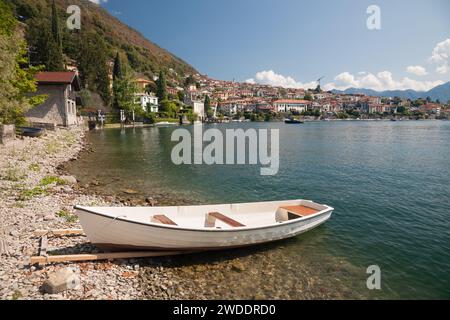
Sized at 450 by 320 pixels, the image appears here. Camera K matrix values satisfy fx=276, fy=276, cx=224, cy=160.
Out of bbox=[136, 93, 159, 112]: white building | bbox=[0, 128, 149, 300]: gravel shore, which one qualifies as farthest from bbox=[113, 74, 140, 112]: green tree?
bbox=[0, 128, 149, 300]: gravel shore

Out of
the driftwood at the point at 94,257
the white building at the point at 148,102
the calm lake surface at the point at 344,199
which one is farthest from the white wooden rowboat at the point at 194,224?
the white building at the point at 148,102

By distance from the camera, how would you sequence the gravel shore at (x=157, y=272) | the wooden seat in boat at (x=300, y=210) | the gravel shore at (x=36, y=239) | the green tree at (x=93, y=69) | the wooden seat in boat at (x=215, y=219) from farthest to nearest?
1. the green tree at (x=93, y=69)
2. the wooden seat in boat at (x=300, y=210)
3. the wooden seat in boat at (x=215, y=219)
4. the gravel shore at (x=157, y=272)
5. the gravel shore at (x=36, y=239)

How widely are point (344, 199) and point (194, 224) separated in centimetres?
1094

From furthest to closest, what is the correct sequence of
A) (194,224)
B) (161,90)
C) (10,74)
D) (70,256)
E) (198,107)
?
(198,107) → (161,90) → (10,74) → (194,224) → (70,256)

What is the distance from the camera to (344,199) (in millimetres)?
17453

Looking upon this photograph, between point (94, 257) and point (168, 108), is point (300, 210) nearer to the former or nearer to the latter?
point (94, 257)

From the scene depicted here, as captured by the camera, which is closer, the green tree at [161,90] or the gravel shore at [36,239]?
the gravel shore at [36,239]

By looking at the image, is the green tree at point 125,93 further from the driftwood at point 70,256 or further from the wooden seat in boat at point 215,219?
the wooden seat in boat at point 215,219

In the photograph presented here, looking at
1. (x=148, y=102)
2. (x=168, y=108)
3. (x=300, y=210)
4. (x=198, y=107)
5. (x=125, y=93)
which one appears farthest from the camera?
(x=198, y=107)

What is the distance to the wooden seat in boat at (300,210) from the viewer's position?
12.0 m

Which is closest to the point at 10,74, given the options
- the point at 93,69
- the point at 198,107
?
the point at 93,69

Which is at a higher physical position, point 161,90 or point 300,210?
point 161,90
